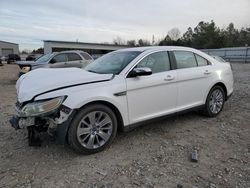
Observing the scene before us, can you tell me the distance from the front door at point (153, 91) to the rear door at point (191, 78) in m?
0.20

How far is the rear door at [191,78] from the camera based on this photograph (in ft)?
14.7

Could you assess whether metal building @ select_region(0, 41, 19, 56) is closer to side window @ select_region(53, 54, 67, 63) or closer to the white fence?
the white fence

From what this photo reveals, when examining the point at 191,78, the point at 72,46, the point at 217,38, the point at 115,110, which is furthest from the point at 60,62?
the point at 217,38

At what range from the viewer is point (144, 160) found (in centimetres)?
337

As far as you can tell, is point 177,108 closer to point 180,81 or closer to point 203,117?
point 180,81

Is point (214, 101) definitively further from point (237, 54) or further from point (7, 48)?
point (7, 48)

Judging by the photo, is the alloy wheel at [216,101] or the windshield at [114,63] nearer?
the windshield at [114,63]

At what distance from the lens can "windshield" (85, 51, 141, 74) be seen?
3.98 metres

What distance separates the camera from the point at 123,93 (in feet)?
12.0

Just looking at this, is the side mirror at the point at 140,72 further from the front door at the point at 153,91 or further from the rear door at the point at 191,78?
the rear door at the point at 191,78

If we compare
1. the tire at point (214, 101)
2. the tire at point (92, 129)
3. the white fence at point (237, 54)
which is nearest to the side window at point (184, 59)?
the tire at point (214, 101)

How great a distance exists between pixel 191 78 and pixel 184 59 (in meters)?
0.41

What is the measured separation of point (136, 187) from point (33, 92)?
1894 mm

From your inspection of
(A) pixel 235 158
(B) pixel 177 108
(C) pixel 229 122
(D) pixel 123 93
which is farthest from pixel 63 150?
(C) pixel 229 122
